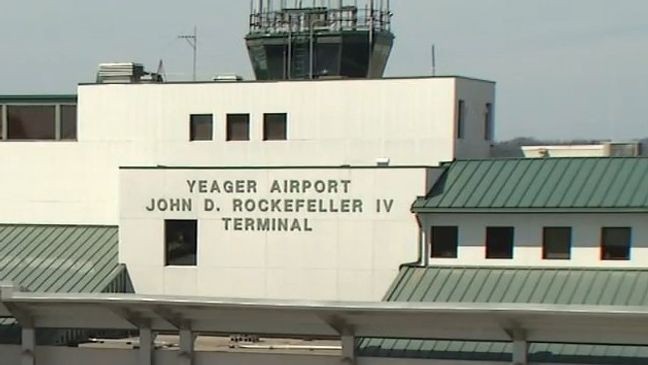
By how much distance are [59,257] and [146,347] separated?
5.26 m

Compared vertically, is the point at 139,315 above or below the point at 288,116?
below

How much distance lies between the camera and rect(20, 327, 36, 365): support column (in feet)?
93.7

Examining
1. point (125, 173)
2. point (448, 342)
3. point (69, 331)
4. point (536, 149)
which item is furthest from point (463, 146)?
point (69, 331)

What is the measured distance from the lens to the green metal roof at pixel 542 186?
28094mm

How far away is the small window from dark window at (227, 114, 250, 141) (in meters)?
0.49

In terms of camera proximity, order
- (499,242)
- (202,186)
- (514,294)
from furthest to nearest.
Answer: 1. (202,186)
2. (499,242)
3. (514,294)

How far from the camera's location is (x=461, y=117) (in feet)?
104

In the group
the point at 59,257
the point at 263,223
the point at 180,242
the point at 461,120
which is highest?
the point at 461,120

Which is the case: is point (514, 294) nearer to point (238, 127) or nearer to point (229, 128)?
point (238, 127)

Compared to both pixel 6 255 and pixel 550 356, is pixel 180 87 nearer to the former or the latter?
pixel 6 255

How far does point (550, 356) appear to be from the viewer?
1026 inches

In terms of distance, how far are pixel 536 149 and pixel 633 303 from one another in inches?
378

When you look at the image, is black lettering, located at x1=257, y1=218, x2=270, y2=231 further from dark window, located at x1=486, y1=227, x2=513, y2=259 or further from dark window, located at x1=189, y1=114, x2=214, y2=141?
dark window, located at x1=486, y1=227, x2=513, y2=259

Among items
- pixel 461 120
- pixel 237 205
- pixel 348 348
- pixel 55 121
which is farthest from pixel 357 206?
pixel 55 121
